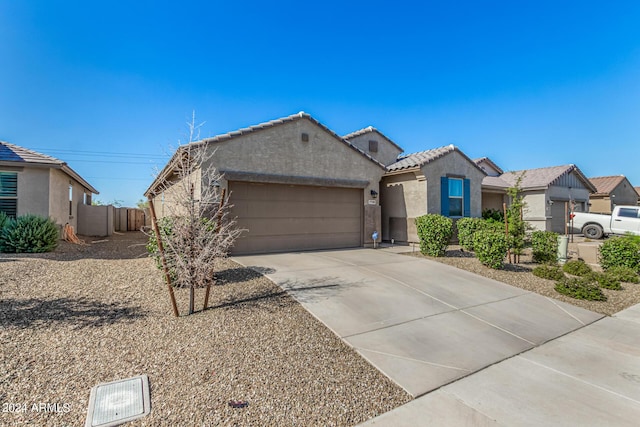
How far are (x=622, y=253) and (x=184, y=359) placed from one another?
12036 mm

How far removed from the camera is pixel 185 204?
472cm

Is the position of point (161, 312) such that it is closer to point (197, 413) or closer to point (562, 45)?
point (197, 413)

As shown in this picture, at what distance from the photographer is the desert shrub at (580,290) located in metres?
6.48

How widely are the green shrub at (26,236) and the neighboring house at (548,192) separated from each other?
19312mm

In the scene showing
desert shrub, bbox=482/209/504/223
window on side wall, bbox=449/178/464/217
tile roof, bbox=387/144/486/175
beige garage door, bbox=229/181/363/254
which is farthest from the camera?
desert shrub, bbox=482/209/504/223

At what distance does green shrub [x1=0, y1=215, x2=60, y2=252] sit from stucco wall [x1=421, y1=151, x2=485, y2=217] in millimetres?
13651

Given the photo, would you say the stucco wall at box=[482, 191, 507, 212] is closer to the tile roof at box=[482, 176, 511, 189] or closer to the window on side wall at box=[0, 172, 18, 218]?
the tile roof at box=[482, 176, 511, 189]

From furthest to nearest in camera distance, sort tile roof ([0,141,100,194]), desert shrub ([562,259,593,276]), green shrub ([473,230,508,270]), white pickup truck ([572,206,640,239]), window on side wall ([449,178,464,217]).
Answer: white pickup truck ([572,206,640,239])
window on side wall ([449,178,464,217])
tile roof ([0,141,100,194])
desert shrub ([562,259,593,276])
green shrub ([473,230,508,270])

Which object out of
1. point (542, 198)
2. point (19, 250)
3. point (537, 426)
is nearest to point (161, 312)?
point (537, 426)

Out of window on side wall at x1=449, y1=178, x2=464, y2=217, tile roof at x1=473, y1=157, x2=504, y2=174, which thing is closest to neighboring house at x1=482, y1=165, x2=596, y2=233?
tile roof at x1=473, y1=157, x2=504, y2=174

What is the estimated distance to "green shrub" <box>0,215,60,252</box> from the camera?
8.74 metres

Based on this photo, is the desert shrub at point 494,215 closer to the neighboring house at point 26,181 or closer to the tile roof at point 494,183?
the tile roof at point 494,183

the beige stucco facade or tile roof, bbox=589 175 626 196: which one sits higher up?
tile roof, bbox=589 175 626 196

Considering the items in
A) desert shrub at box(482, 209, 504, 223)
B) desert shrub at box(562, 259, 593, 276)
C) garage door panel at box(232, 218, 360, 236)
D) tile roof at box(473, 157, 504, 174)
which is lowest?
desert shrub at box(562, 259, 593, 276)
